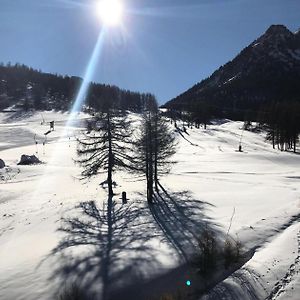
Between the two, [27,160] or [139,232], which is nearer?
[139,232]

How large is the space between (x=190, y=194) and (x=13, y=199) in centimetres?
1444

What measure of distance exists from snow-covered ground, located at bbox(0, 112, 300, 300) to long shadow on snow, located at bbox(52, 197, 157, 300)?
4cm

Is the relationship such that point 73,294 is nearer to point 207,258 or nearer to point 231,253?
point 207,258

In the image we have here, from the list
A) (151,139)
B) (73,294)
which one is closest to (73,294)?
(73,294)

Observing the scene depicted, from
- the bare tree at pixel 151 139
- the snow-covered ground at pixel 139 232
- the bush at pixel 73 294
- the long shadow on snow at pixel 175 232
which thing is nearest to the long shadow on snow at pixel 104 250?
the snow-covered ground at pixel 139 232

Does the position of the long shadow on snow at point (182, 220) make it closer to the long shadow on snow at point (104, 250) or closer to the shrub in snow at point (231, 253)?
the long shadow on snow at point (104, 250)

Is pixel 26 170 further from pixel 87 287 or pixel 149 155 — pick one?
pixel 87 287

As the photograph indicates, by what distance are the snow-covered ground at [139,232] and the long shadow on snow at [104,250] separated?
41mm

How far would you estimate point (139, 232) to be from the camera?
1978cm

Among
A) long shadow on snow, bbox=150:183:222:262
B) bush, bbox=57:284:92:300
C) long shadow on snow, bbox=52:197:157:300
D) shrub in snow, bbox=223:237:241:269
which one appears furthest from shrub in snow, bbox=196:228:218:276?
bush, bbox=57:284:92:300

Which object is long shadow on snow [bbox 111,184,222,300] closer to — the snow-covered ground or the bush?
the snow-covered ground

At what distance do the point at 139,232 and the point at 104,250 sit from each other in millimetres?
3116

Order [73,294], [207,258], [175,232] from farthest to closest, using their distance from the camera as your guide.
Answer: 1. [175,232]
2. [207,258]
3. [73,294]

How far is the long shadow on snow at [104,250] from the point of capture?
13906 millimetres
